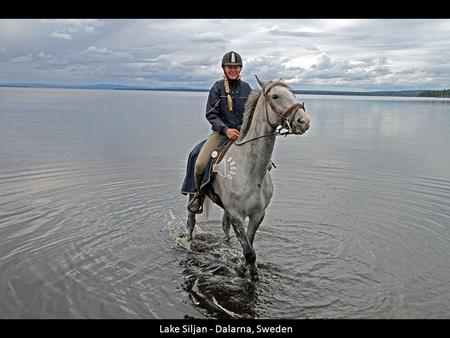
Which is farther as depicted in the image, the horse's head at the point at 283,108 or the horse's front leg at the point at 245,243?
the horse's front leg at the point at 245,243

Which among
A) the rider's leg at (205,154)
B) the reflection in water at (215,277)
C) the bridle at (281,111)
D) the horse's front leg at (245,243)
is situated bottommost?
the reflection in water at (215,277)

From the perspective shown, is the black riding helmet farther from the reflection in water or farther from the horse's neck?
the reflection in water

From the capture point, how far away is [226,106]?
768 cm

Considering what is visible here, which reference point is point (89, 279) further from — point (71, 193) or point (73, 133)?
point (73, 133)

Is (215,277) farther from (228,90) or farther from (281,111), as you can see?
(228,90)

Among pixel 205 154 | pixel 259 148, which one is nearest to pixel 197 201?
pixel 205 154

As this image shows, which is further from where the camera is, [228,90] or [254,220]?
[228,90]

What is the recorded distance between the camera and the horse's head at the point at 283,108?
18.7 ft

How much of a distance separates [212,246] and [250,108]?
3482mm

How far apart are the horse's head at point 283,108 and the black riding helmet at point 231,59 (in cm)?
105

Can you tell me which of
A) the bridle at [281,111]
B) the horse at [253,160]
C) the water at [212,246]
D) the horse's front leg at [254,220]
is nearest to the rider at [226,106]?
the horse at [253,160]

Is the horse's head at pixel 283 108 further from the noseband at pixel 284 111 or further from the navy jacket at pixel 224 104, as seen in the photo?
the navy jacket at pixel 224 104
